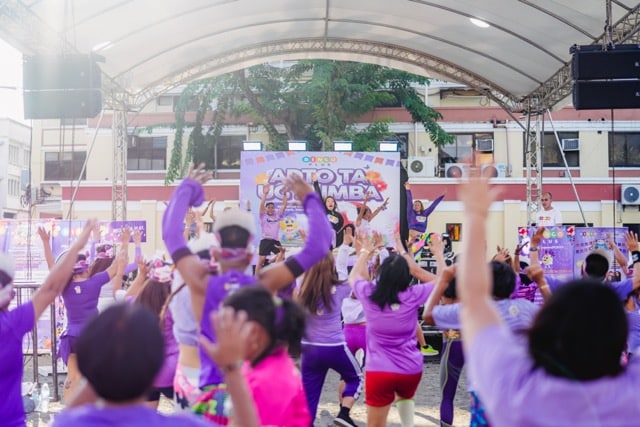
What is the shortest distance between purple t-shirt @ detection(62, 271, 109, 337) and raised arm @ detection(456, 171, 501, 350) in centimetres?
468

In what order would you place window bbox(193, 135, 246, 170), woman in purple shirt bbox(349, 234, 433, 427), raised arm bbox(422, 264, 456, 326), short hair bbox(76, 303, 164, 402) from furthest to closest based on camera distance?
1. window bbox(193, 135, 246, 170)
2. woman in purple shirt bbox(349, 234, 433, 427)
3. raised arm bbox(422, 264, 456, 326)
4. short hair bbox(76, 303, 164, 402)

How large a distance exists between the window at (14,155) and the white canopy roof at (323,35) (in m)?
34.3

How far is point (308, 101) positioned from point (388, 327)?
63.0ft

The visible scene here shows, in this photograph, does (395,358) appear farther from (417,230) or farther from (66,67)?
(417,230)

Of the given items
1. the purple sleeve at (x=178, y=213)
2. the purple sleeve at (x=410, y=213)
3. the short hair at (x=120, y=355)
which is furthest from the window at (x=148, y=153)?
the short hair at (x=120, y=355)

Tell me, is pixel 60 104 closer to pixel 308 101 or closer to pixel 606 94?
pixel 606 94

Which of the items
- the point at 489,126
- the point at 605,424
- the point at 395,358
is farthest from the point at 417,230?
the point at 489,126

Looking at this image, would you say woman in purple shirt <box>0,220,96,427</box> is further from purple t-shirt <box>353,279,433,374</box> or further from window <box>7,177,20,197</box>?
window <box>7,177,20,197</box>

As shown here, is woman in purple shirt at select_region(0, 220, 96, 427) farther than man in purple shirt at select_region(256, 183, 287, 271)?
No

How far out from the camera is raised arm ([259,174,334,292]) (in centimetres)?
→ 323

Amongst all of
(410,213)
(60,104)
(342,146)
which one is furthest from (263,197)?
(60,104)

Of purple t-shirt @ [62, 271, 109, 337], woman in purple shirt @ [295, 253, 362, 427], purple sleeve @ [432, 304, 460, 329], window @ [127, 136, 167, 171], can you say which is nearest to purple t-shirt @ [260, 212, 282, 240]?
purple t-shirt @ [62, 271, 109, 337]

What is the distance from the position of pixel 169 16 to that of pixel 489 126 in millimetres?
17654

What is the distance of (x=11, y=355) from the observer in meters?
3.20
